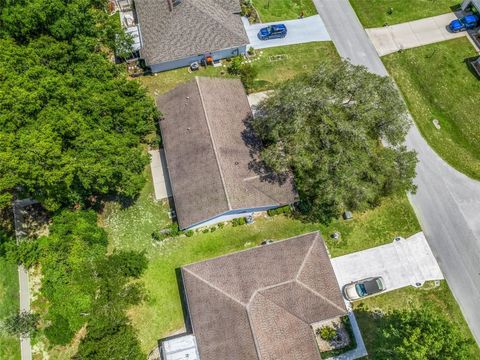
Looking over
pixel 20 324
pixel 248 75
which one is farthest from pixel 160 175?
pixel 20 324

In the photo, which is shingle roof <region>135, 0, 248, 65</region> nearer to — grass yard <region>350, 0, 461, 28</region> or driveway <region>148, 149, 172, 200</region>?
driveway <region>148, 149, 172, 200</region>

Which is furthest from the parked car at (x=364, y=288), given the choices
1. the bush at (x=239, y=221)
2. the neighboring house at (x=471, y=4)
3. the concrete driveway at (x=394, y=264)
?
the neighboring house at (x=471, y=4)

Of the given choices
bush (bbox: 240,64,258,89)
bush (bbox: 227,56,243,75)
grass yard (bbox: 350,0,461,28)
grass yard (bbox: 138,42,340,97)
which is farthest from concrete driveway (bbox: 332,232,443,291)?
grass yard (bbox: 350,0,461,28)

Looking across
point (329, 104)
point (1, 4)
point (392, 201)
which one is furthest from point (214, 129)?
point (1, 4)

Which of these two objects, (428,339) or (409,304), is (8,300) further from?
(409,304)

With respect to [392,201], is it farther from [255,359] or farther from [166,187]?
[166,187]
